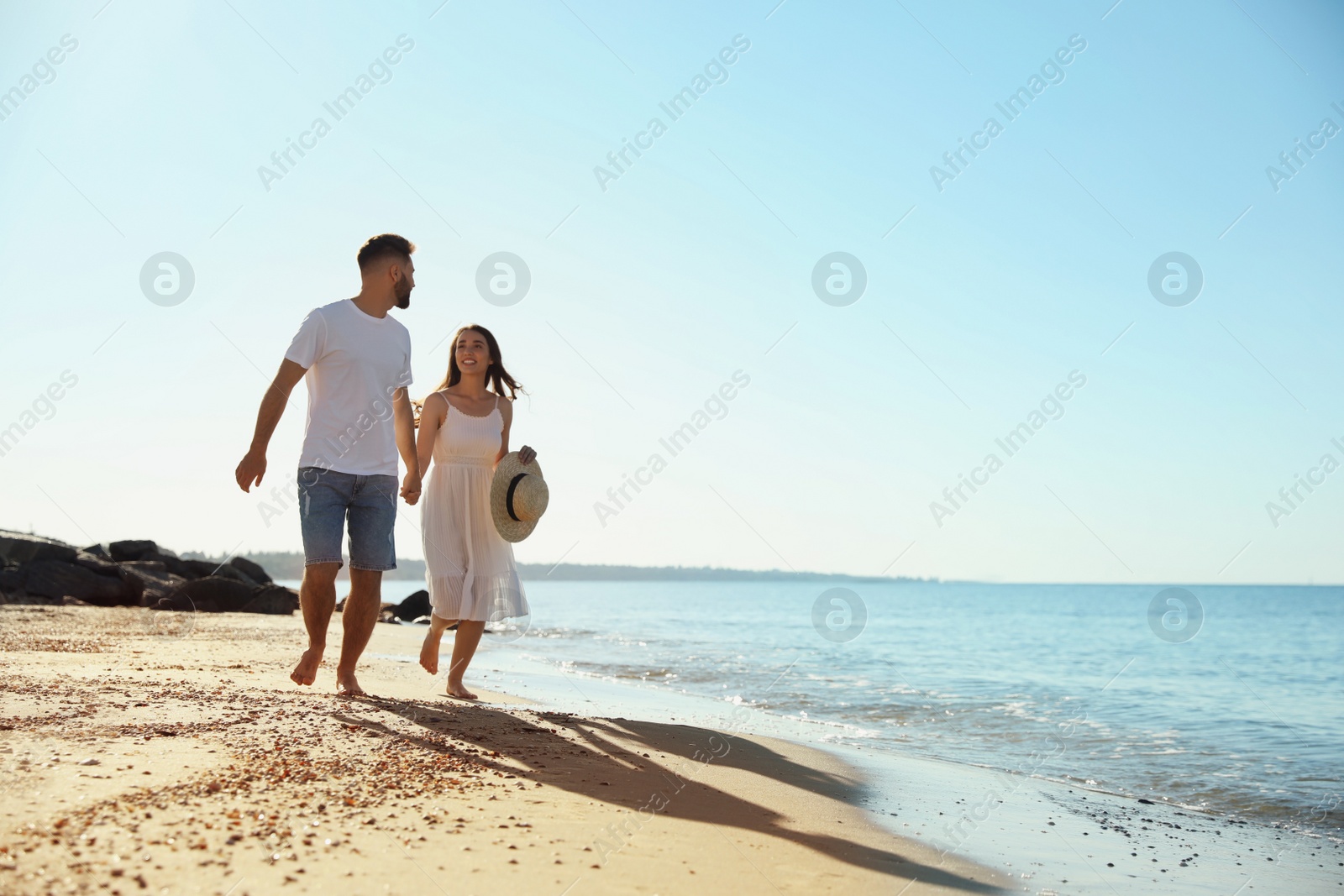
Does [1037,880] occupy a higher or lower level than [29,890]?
higher

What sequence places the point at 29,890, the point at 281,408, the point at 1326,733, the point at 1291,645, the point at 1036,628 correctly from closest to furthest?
the point at 29,890
the point at 281,408
the point at 1326,733
the point at 1291,645
the point at 1036,628

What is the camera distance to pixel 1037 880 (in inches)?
130

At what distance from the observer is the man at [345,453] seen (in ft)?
15.5

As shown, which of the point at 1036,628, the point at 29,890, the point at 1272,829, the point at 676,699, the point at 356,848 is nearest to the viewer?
the point at 29,890

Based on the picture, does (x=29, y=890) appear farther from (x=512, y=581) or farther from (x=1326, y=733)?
(x=1326, y=733)

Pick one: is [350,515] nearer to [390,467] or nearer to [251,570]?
[390,467]

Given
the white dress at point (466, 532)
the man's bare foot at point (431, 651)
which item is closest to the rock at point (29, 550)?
the man's bare foot at point (431, 651)

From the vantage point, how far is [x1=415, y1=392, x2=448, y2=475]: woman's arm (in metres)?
5.93

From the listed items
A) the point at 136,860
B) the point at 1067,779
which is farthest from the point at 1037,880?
the point at 1067,779

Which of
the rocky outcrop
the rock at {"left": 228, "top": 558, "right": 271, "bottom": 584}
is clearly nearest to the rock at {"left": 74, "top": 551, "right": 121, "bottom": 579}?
the rocky outcrop

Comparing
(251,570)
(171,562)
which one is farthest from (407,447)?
(251,570)

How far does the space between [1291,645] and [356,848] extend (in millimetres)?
A: 37181

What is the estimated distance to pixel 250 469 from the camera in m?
4.58

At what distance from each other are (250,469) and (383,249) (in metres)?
1.42
